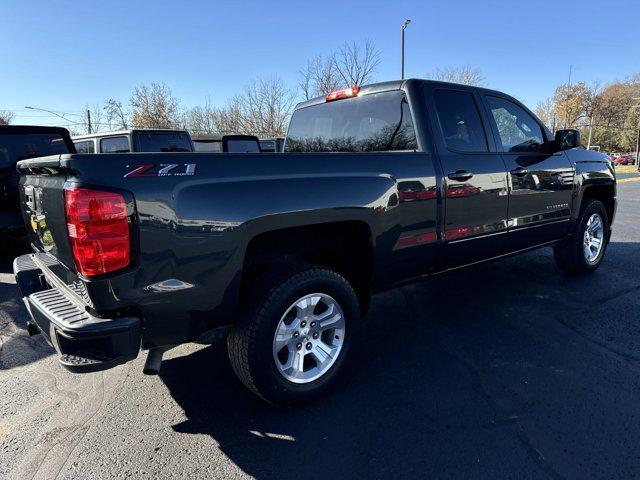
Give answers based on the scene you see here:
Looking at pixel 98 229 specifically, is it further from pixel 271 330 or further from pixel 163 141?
pixel 163 141

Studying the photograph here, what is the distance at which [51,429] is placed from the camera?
2424 millimetres

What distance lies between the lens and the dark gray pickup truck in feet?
6.30

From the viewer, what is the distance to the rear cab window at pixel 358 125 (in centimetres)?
324

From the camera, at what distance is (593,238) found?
5.15 m

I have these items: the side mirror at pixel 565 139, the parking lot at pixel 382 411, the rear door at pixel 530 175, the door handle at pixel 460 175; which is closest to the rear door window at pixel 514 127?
the rear door at pixel 530 175

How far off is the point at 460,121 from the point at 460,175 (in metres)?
0.57

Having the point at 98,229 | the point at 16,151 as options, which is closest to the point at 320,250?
the point at 98,229

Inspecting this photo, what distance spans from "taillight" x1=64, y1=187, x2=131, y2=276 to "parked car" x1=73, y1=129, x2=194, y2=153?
796 cm

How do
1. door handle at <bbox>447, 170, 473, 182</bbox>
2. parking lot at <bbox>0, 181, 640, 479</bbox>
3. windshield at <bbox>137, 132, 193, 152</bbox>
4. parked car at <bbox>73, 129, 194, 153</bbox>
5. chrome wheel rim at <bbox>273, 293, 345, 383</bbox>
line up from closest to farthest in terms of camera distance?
parking lot at <bbox>0, 181, 640, 479</bbox>, chrome wheel rim at <bbox>273, 293, 345, 383</bbox>, door handle at <bbox>447, 170, 473, 182</bbox>, parked car at <bbox>73, 129, 194, 153</bbox>, windshield at <bbox>137, 132, 193, 152</bbox>

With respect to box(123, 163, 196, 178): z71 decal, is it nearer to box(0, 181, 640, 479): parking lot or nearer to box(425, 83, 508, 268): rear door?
box(0, 181, 640, 479): parking lot

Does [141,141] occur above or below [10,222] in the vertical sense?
above

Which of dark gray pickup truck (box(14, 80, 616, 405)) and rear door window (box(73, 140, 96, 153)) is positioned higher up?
rear door window (box(73, 140, 96, 153))

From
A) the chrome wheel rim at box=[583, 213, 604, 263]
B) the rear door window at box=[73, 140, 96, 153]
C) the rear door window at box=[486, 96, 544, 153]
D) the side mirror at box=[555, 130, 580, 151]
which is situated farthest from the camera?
the rear door window at box=[73, 140, 96, 153]

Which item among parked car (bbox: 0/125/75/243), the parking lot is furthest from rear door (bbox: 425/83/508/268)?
parked car (bbox: 0/125/75/243)
